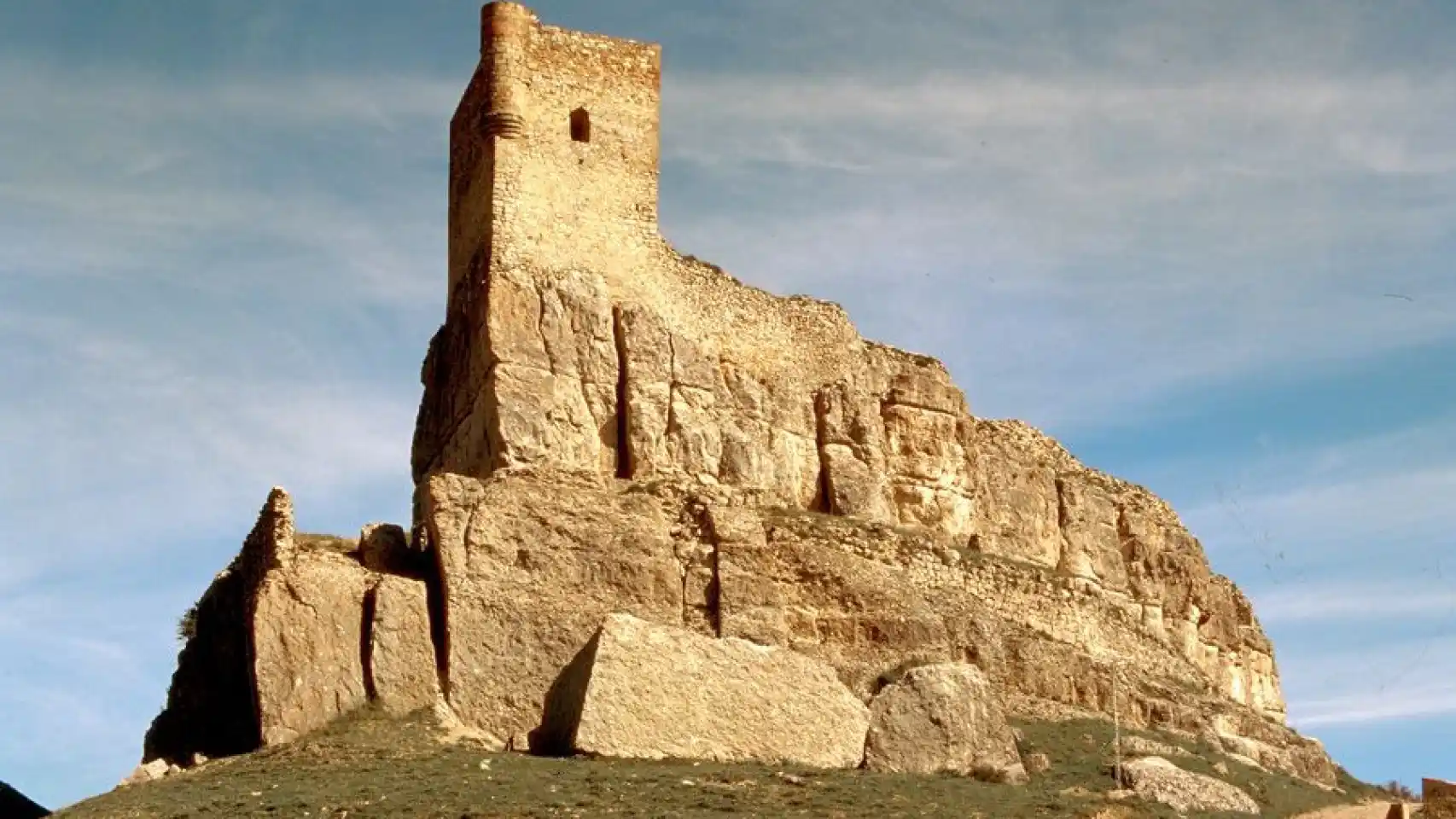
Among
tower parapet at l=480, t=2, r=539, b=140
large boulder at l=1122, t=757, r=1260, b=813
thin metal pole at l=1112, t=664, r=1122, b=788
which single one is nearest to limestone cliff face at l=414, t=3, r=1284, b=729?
tower parapet at l=480, t=2, r=539, b=140

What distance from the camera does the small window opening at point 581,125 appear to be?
4247 centimetres

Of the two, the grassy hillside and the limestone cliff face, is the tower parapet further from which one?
the grassy hillside

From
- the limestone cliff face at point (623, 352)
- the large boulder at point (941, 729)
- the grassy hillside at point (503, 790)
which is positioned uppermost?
the limestone cliff face at point (623, 352)

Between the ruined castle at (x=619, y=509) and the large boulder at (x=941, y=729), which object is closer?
the ruined castle at (x=619, y=509)

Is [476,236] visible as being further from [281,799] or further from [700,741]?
[281,799]

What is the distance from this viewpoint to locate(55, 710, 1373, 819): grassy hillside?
29.4m

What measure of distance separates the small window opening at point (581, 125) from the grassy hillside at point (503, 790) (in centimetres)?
1226

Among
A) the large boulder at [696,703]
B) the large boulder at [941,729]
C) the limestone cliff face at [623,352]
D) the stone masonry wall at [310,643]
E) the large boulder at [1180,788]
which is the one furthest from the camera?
the limestone cliff face at [623,352]

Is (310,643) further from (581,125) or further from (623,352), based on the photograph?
(581,125)

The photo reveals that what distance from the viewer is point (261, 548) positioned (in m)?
36.6

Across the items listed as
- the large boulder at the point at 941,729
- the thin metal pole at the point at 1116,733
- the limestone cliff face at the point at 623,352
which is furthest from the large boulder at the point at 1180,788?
the limestone cliff face at the point at 623,352

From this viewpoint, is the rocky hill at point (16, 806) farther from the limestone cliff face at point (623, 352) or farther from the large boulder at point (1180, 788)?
the large boulder at point (1180, 788)

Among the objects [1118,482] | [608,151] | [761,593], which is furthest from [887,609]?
[1118,482]

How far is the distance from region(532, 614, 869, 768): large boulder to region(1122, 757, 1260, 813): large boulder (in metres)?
4.20
